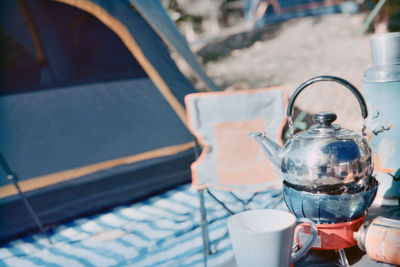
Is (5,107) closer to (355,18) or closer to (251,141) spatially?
(251,141)

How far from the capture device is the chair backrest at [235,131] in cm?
159

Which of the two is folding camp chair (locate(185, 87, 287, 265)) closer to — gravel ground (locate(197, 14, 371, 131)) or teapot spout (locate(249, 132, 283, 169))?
teapot spout (locate(249, 132, 283, 169))

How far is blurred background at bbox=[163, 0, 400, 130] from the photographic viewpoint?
4.11 m

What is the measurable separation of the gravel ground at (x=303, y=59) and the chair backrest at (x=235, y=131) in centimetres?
203

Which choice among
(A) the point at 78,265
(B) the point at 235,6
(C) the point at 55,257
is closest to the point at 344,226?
(A) the point at 78,265

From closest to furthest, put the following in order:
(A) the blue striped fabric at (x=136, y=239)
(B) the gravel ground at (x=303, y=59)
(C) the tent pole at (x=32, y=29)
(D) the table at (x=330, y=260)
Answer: (D) the table at (x=330, y=260)
(A) the blue striped fabric at (x=136, y=239)
(C) the tent pole at (x=32, y=29)
(B) the gravel ground at (x=303, y=59)

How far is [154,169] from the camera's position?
7.57 feet

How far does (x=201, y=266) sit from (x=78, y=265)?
0.54 meters

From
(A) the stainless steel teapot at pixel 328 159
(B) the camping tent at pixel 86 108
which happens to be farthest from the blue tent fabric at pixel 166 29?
(A) the stainless steel teapot at pixel 328 159

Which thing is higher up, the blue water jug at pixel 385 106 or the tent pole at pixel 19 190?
the blue water jug at pixel 385 106

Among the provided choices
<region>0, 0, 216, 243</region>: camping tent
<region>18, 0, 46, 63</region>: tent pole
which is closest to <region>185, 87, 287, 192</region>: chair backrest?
<region>0, 0, 216, 243</region>: camping tent

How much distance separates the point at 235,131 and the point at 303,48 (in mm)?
5112

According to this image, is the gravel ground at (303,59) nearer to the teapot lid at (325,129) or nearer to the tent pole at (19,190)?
the tent pole at (19,190)

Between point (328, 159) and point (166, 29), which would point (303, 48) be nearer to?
point (166, 29)
